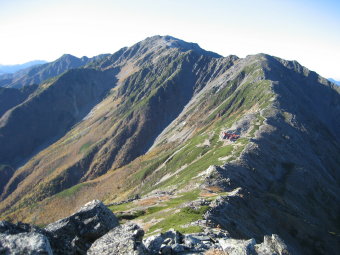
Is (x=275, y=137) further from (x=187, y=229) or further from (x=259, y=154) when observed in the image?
(x=187, y=229)

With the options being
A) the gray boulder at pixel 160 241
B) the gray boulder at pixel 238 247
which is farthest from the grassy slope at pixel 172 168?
the gray boulder at pixel 238 247

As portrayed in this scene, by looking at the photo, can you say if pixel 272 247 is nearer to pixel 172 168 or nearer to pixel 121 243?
pixel 121 243

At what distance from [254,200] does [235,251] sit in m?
41.6

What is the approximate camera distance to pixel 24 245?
52.5 feet

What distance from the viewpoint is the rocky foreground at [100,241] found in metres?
16.4

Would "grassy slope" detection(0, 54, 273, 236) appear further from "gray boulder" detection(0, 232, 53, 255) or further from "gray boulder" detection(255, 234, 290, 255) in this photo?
"gray boulder" detection(0, 232, 53, 255)

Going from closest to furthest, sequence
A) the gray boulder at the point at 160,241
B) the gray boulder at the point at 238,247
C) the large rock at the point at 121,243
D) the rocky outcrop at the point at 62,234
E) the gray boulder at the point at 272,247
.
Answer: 1. the rocky outcrop at the point at 62,234
2. the large rock at the point at 121,243
3. the gray boulder at the point at 160,241
4. the gray boulder at the point at 238,247
5. the gray boulder at the point at 272,247

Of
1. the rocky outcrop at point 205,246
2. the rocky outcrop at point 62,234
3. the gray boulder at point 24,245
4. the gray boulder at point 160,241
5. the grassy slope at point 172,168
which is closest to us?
the gray boulder at point 24,245

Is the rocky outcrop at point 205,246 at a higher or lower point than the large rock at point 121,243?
lower

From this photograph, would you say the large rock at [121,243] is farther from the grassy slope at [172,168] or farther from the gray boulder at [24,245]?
the grassy slope at [172,168]

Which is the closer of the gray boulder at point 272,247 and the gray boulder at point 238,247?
the gray boulder at point 238,247

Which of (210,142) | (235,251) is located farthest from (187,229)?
(210,142)

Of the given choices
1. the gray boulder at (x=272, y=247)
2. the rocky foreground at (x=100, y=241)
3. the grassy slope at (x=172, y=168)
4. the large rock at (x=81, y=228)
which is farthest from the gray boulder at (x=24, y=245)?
the grassy slope at (x=172, y=168)

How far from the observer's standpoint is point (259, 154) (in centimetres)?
9619
